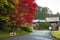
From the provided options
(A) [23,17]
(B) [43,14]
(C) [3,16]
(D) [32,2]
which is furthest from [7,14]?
(B) [43,14]

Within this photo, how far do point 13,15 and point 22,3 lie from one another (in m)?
2.74

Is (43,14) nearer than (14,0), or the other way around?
(14,0)

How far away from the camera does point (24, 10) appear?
3288 cm

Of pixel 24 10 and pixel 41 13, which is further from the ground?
pixel 24 10

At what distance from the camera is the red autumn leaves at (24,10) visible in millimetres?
32188

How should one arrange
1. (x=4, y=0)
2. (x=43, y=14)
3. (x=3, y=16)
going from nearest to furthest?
1. (x=4, y=0)
2. (x=3, y=16)
3. (x=43, y=14)

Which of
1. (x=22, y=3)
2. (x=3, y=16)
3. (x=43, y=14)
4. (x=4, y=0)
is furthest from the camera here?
(x=43, y=14)

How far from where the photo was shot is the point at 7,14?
3130cm

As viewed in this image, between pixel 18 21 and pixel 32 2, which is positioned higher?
pixel 32 2

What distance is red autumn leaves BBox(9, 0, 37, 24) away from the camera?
106 feet

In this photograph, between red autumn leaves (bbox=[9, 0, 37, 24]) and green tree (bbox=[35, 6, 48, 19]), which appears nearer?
red autumn leaves (bbox=[9, 0, 37, 24])

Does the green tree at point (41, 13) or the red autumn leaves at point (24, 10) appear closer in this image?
the red autumn leaves at point (24, 10)

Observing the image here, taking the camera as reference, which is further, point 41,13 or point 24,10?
point 41,13

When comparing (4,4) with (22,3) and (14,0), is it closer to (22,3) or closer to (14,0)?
(14,0)
